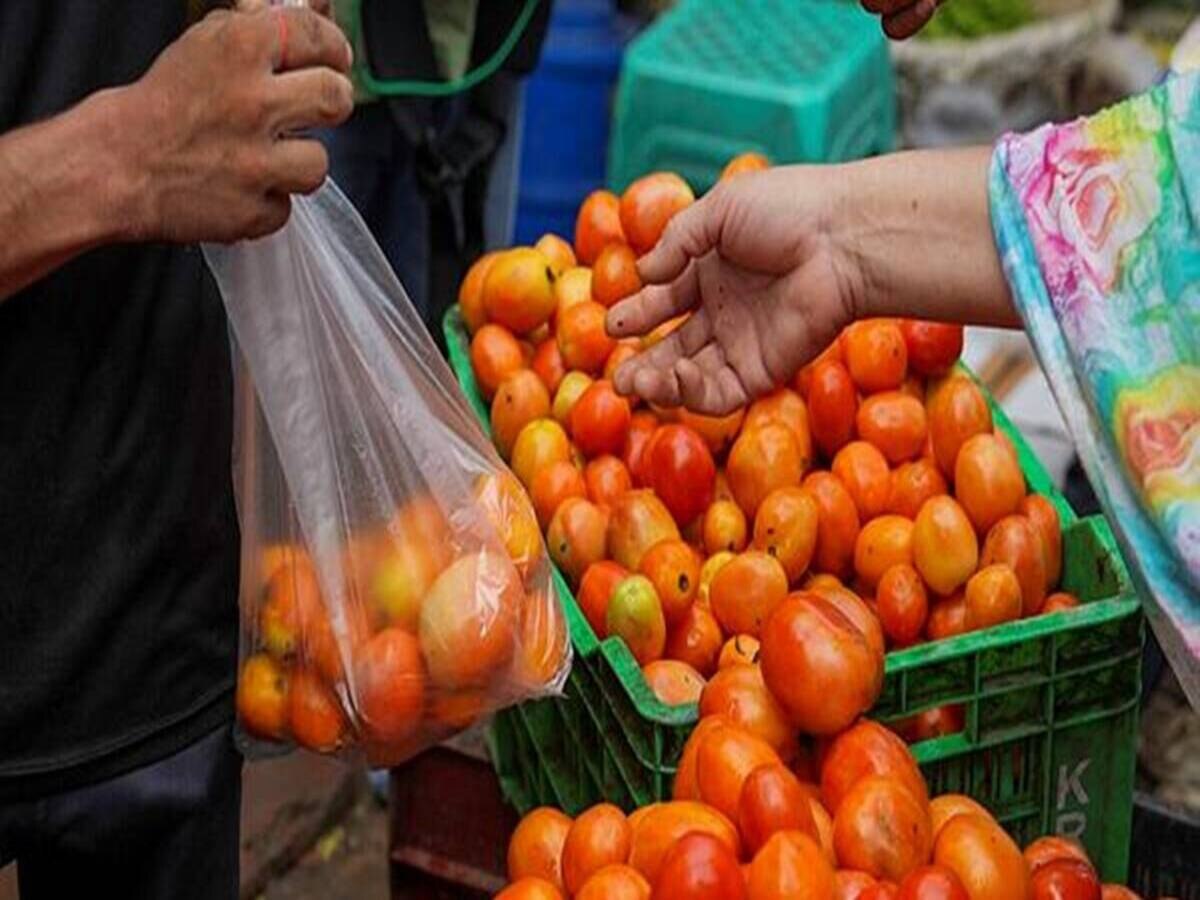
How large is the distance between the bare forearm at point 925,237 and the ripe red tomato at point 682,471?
0.40 m

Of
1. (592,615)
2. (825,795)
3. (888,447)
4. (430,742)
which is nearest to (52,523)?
(430,742)

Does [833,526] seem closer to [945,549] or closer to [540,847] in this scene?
[945,549]

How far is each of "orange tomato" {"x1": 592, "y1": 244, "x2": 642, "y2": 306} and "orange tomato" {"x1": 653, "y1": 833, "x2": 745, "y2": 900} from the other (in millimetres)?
951

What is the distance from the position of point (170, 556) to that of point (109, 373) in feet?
0.63

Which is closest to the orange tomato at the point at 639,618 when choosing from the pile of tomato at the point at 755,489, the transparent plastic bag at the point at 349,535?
the pile of tomato at the point at 755,489

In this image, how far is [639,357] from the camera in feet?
7.54

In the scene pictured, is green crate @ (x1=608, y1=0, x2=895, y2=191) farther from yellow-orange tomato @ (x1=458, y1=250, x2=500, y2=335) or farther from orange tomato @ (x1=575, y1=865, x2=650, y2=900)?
orange tomato @ (x1=575, y1=865, x2=650, y2=900)

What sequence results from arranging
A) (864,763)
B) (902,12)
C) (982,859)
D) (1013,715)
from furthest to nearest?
(902,12) → (1013,715) → (864,763) → (982,859)

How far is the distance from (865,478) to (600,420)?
0.30 m

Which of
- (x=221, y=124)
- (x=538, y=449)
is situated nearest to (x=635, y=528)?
(x=538, y=449)

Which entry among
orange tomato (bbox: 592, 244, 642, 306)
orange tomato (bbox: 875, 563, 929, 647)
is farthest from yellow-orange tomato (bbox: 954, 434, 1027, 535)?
orange tomato (bbox: 592, 244, 642, 306)

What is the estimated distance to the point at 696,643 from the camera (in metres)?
2.21

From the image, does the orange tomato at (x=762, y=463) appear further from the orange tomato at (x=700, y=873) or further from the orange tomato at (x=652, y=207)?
the orange tomato at (x=700, y=873)

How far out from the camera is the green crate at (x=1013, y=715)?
2072 mm
